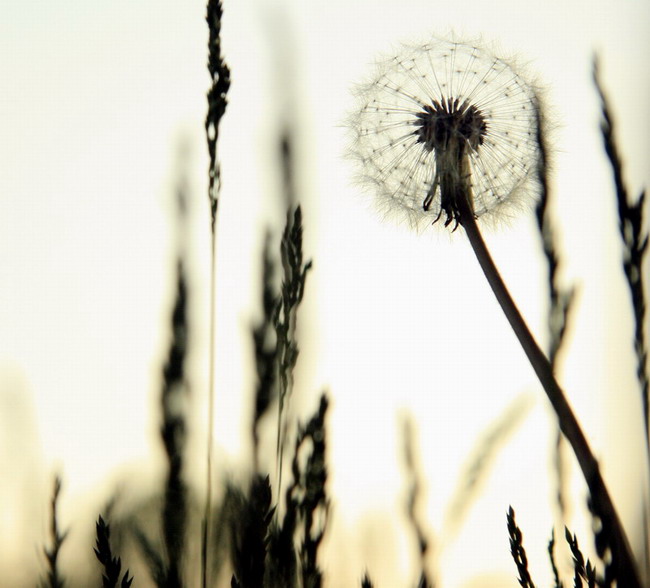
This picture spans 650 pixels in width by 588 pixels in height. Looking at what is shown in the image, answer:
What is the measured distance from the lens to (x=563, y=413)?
1121 millimetres

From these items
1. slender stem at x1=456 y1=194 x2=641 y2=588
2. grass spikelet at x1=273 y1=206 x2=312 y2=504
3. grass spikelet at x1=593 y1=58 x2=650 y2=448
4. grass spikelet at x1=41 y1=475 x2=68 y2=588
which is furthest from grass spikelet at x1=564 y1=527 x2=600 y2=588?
grass spikelet at x1=41 y1=475 x2=68 y2=588

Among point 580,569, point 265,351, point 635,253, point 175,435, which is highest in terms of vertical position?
point 635,253

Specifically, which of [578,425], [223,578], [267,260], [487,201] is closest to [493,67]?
[487,201]

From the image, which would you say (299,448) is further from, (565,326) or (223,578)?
(565,326)

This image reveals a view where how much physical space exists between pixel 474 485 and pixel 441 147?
0.78m

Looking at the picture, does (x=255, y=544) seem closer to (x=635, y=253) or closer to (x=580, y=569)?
(x=580, y=569)

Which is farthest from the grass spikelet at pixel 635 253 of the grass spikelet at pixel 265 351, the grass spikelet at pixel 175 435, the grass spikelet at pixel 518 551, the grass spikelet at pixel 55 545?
the grass spikelet at pixel 55 545

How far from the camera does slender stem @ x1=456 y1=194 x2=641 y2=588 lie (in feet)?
3.33

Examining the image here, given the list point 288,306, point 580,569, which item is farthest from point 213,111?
point 580,569

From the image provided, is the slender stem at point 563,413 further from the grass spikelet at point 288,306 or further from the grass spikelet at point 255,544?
the grass spikelet at point 255,544

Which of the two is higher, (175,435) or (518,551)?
(175,435)

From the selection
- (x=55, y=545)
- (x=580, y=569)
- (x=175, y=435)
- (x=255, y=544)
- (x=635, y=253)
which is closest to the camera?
(x=255, y=544)

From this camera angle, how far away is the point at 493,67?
2244mm

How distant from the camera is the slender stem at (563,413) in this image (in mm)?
1015
